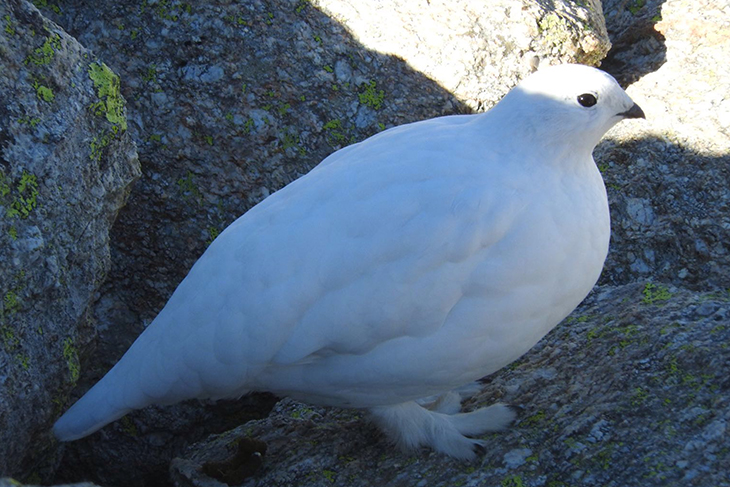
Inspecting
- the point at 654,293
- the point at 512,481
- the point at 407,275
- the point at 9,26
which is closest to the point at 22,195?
the point at 9,26

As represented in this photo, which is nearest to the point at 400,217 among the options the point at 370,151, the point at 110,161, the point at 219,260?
the point at 370,151

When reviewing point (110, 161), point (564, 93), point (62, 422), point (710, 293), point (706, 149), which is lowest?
point (62, 422)

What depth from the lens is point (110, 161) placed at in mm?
3516

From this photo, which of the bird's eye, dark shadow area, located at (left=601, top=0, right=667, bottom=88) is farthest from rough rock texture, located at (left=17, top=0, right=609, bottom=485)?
the bird's eye

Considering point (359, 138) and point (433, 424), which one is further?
point (359, 138)

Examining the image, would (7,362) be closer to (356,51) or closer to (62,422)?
(62,422)

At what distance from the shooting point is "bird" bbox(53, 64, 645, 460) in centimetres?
304

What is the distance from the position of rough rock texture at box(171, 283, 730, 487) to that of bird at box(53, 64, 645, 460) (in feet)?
0.62

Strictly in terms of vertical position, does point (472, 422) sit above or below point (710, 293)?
below

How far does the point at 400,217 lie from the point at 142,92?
2.07m

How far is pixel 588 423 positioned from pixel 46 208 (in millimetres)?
2230

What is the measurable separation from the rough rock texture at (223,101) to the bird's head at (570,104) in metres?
1.56

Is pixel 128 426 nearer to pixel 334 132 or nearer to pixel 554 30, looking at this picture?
pixel 334 132

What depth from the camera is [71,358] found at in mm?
3381
